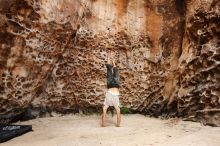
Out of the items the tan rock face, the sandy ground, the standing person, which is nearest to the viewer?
the sandy ground

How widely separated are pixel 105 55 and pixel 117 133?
8.41 feet

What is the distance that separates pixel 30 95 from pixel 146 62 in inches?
112

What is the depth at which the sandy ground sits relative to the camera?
5695 millimetres

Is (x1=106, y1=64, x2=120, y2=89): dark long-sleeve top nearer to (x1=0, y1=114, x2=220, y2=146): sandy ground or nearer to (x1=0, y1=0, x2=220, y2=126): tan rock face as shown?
(x1=0, y1=114, x2=220, y2=146): sandy ground

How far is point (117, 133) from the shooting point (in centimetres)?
634

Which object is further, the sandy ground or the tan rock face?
the tan rock face

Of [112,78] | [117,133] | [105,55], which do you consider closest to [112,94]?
[112,78]

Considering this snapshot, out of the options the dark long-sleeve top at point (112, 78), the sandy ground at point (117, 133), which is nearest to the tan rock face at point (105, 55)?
the sandy ground at point (117, 133)

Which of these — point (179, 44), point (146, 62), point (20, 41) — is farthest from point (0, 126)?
point (179, 44)

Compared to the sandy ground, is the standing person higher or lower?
higher

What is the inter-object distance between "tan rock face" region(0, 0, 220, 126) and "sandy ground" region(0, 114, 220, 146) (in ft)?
1.56

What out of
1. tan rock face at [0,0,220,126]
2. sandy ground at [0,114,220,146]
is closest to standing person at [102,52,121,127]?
sandy ground at [0,114,220,146]

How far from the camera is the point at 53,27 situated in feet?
24.9

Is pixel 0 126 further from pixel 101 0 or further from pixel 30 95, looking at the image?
pixel 101 0
